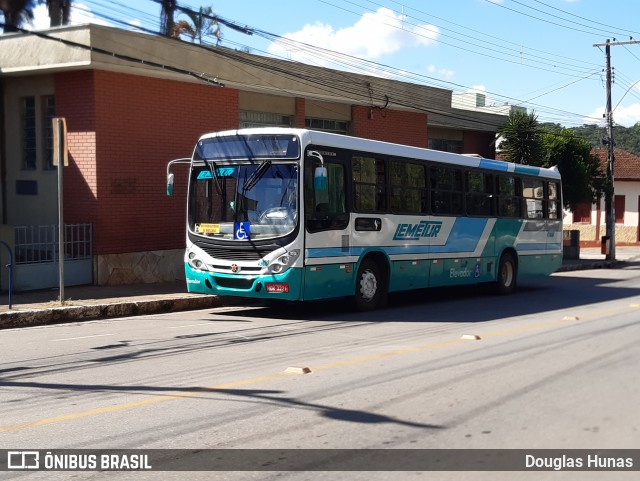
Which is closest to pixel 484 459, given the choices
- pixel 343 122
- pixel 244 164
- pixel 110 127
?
pixel 244 164

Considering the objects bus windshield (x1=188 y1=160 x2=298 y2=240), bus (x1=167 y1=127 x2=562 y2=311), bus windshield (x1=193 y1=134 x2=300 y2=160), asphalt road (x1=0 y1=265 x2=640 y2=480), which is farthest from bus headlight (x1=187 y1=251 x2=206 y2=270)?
bus windshield (x1=193 y1=134 x2=300 y2=160)

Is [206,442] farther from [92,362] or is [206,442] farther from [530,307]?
[530,307]

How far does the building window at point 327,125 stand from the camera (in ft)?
83.1

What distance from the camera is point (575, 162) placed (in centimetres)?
3422

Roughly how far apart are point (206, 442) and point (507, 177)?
51.7ft

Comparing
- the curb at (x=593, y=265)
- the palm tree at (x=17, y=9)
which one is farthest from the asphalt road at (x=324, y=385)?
the palm tree at (x=17, y=9)

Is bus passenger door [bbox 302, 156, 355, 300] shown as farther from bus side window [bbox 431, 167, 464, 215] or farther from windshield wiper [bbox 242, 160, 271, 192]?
bus side window [bbox 431, 167, 464, 215]

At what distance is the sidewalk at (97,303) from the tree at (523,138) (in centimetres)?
1696

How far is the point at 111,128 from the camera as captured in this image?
18.9m

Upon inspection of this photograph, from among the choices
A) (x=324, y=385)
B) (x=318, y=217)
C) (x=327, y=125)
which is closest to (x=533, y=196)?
(x=327, y=125)

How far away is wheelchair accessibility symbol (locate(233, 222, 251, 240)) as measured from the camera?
14531 mm

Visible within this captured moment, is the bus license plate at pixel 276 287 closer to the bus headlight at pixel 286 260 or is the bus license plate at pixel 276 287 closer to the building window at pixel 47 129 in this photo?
the bus headlight at pixel 286 260

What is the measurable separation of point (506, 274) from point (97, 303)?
10.3 m

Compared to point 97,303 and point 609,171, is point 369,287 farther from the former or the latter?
point 609,171
